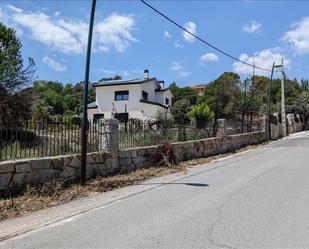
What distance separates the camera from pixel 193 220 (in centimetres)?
648

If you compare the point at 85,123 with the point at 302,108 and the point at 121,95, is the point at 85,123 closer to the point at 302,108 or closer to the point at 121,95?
the point at 121,95

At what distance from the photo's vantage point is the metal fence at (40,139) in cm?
894

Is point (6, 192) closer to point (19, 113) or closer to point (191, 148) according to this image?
point (19, 113)

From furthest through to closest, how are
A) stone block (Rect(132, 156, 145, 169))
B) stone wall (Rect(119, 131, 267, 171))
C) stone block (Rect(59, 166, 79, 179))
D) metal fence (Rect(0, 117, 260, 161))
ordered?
stone block (Rect(132, 156, 145, 169)), stone wall (Rect(119, 131, 267, 171)), stone block (Rect(59, 166, 79, 179)), metal fence (Rect(0, 117, 260, 161))

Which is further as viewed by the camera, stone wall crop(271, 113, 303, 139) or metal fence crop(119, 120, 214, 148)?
stone wall crop(271, 113, 303, 139)

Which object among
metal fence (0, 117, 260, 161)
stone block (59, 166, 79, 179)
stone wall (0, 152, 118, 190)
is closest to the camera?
stone wall (0, 152, 118, 190)

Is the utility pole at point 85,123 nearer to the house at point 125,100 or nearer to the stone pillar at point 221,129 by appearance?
the stone pillar at point 221,129

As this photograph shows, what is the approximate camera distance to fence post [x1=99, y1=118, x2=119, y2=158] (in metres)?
11.6

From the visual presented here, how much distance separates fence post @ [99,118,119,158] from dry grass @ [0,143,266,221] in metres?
0.81

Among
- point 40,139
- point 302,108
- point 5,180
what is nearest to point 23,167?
point 5,180

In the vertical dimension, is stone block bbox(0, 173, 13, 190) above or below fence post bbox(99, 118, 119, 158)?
below

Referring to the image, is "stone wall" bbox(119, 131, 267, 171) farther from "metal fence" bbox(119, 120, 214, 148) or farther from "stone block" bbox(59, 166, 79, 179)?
"stone block" bbox(59, 166, 79, 179)

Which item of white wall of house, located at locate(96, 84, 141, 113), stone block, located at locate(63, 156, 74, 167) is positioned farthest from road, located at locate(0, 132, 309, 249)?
white wall of house, located at locate(96, 84, 141, 113)

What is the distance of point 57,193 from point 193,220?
12.2 feet
